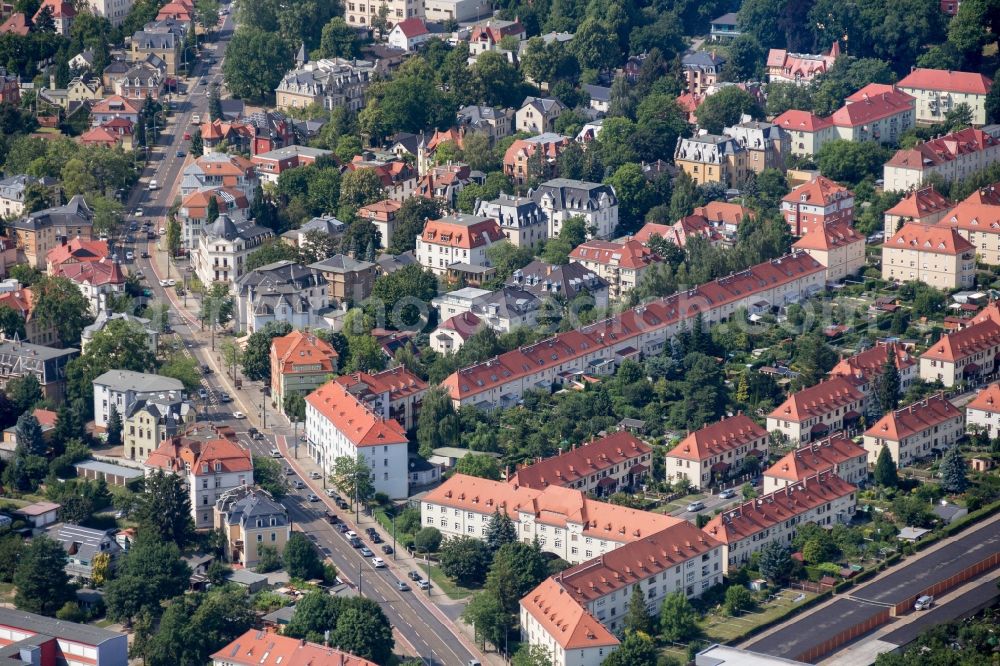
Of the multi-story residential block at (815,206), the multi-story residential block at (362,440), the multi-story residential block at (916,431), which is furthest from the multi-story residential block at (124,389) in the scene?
the multi-story residential block at (815,206)

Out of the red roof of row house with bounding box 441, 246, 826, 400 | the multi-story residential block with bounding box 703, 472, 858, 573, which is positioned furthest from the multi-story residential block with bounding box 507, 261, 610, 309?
the multi-story residential block with bounding box 703, 472, 858, 573

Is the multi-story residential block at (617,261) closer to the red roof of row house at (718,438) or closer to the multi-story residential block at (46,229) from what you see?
the red roof of row house at (718,438)

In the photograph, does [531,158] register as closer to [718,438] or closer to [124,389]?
[124,389]

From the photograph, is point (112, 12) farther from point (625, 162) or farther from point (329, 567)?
point (329, 567)

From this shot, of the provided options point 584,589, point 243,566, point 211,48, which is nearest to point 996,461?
point 584,589

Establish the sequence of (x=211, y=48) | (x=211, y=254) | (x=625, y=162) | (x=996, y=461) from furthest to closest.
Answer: (x=211, y=48) < (x=625, y=162) < (x=211, y=254) < (x=996, y=461)

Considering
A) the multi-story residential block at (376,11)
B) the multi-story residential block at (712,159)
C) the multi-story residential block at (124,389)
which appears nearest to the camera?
the multi-story residential block at (124,389)
